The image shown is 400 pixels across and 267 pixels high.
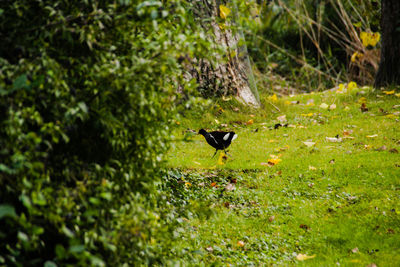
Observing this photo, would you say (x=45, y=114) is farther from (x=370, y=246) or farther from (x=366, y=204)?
(x=366, y=204)

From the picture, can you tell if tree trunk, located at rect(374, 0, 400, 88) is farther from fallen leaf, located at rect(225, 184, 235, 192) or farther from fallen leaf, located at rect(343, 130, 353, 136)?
fallen leaf, located at rect(225, 184, 235, 192)

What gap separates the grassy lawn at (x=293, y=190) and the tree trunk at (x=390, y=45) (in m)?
0.85

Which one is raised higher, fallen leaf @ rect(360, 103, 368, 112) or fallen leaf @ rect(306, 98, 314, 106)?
fallen leaf @ rect(360, 103, 368, 112)

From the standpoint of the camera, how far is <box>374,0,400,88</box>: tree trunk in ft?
24.4

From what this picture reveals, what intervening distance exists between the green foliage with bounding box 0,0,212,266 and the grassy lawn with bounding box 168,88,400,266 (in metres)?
0.40

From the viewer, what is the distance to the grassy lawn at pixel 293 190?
353 centimetres

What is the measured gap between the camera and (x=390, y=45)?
765 centimetres

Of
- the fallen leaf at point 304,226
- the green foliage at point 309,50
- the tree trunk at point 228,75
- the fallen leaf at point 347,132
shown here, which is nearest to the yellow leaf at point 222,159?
the fallen leaf at point 304,226

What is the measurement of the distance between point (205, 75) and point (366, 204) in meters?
3.83

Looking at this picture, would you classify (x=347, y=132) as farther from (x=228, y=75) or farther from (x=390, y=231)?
(x=390, y=231)

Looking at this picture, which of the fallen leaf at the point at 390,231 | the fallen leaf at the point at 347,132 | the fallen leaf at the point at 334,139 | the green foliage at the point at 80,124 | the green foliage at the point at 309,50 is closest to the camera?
the green foliage at the point at 80,124

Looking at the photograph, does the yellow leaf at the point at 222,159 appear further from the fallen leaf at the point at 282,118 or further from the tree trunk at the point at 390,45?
the tree trunk at the point at 390,45

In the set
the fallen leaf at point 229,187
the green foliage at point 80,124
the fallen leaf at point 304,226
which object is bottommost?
→ the fallen leaf at point 304,226

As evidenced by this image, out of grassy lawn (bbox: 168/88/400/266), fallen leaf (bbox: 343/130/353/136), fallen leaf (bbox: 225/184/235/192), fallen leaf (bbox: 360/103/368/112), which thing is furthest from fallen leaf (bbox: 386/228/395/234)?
fallen leaf (bbox: 360/103/368/112)
